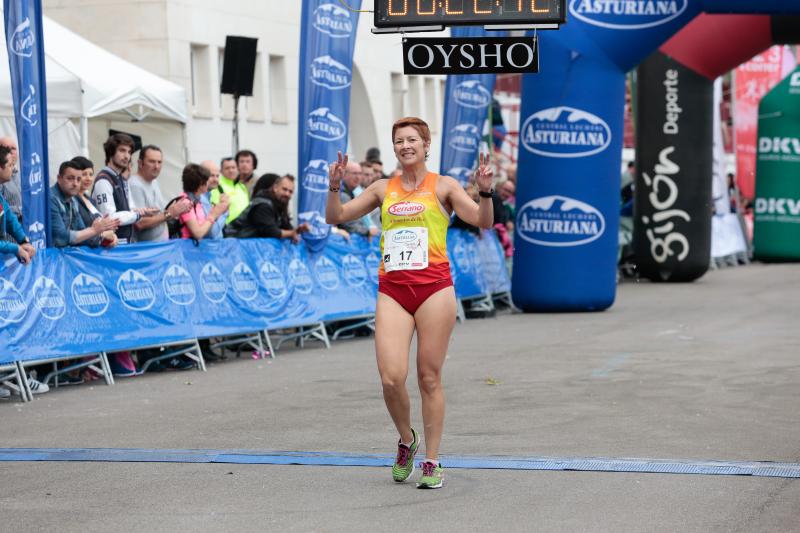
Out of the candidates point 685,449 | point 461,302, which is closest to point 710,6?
point 461,302

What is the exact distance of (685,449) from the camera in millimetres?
8297

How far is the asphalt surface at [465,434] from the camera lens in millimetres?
6645

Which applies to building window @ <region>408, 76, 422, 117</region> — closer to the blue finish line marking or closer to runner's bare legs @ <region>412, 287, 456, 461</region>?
the blue finish line marking

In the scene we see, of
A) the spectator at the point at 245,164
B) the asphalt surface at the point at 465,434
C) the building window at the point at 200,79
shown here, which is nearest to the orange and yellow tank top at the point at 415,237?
the asphalt surface at the point at 465,434

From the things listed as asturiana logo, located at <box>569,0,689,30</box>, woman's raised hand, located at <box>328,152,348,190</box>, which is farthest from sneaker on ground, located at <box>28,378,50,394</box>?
asturiana logo, located at <box>569,0,689,30</box>

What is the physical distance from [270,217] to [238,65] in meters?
4.58

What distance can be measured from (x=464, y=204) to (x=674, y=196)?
17.5m

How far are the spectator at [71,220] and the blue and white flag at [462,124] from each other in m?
8.01

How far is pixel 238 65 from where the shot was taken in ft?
62.4

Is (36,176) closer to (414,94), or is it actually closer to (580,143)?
(580,143)

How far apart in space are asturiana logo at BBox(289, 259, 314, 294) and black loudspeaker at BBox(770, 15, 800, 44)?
9.69m

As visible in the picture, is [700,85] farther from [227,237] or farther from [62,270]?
[62,270]

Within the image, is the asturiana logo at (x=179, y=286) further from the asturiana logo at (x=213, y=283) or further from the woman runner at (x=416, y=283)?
the woman runner at (x=416, y=283)

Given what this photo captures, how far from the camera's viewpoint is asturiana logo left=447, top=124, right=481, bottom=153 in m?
20.1
